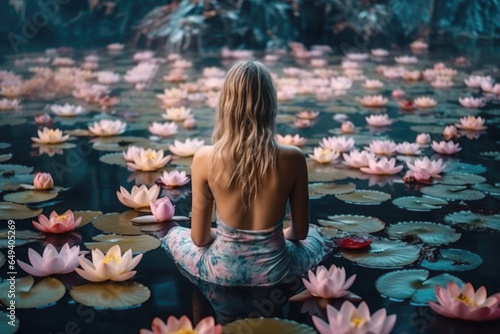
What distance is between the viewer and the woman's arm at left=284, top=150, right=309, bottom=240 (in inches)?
91.7

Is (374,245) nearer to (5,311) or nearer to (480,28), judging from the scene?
(5,311)

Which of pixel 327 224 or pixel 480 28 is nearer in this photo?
pixel 327 224

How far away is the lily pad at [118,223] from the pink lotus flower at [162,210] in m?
0.10

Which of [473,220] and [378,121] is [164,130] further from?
[473,220]

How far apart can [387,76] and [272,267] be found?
5.45 metres

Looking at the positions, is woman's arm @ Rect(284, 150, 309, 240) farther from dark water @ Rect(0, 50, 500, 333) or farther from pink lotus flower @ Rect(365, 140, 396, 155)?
pink lotus flower @ Rect(365, 140, 396, 155)

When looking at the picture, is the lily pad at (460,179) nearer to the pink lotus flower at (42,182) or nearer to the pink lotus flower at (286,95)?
the pink lotus flower at (42,182)

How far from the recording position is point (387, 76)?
740cm

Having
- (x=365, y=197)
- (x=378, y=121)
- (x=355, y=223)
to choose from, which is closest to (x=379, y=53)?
(x=378, y=121)

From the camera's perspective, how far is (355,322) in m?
1.85

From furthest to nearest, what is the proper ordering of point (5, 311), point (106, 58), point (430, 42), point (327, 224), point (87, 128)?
point (430, 42) < point (106, 58) < point (87, 128) < point (327, 224) < point (5, 311)

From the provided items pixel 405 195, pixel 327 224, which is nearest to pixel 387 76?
pixel 405 195

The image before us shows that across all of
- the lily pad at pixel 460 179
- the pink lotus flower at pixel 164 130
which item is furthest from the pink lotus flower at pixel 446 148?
the pink lotus flower at pixel 164 130

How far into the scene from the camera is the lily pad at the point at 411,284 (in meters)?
2.20
